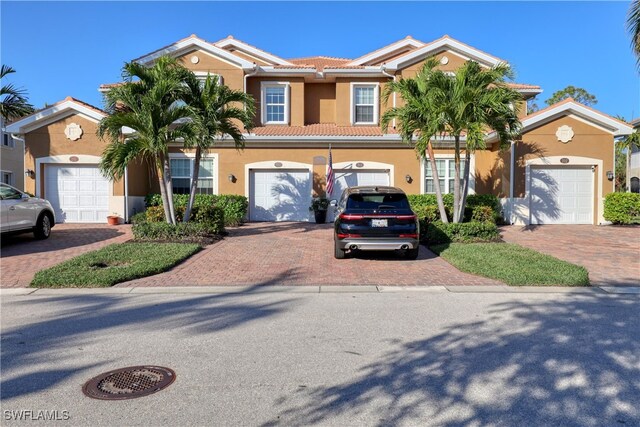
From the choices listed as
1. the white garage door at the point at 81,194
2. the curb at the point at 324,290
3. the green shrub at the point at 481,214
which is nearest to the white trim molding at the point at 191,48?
the white garage door at the point at 81,194

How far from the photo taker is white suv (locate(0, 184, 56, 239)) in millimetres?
11445

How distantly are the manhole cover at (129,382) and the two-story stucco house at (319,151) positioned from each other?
1429 centimetres

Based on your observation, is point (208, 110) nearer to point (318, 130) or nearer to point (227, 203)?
point (227, 203)

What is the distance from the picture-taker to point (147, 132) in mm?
12148

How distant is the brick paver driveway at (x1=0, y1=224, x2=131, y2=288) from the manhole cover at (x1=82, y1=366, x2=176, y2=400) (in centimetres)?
529

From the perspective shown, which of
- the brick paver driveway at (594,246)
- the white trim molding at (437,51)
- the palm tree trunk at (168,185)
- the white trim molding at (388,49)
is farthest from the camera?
the white trim molding at (388,49)

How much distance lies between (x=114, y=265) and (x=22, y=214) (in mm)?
4457

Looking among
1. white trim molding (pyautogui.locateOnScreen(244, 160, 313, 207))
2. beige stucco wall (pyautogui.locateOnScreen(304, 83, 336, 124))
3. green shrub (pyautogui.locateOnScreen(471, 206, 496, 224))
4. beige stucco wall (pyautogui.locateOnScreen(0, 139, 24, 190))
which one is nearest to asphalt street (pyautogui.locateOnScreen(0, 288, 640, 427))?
green shrub (pyautogui.locateOnScreen(471, 206, 496, 224))

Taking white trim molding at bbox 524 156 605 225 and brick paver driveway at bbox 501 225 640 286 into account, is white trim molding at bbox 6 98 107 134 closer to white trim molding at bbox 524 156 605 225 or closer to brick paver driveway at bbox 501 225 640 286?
brick paver driveway at bbox 501 225 640 286

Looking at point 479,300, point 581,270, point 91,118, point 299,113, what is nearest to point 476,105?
point 581,270

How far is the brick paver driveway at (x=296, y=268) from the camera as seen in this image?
8.44 metres

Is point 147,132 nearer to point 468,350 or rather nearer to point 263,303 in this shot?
point 263,303

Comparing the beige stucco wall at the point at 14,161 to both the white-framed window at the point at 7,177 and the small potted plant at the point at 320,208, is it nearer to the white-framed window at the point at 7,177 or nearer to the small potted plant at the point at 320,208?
the white-framed window at the point at 7,177

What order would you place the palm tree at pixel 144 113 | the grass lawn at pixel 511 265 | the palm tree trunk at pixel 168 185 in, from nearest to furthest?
the grass lawn at pixel 511 265
the palm tree at pixel 144 113
the palm tree trunk at pixel 168 185
